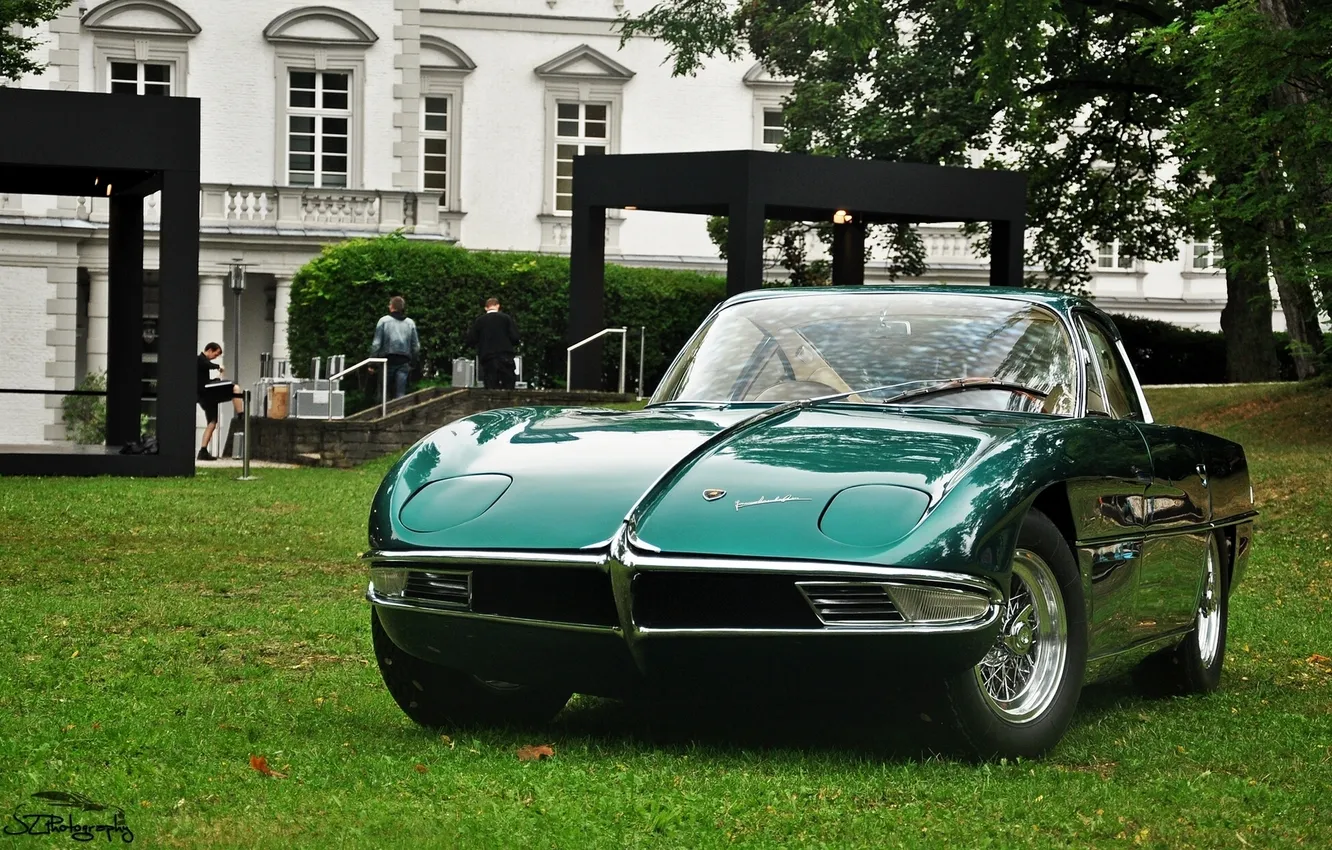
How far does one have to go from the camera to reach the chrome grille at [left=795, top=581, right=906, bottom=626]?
492cm

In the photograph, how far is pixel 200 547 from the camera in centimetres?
1259

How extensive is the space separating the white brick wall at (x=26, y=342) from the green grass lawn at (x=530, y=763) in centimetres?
3228

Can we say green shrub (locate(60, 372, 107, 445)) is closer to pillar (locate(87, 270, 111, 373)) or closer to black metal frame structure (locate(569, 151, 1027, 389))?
pillar (locate(87, 270, 111, 373))

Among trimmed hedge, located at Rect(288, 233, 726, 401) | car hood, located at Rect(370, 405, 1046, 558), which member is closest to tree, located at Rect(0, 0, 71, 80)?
trimmed hedge, located at Rect(288, 233, 726, 401)

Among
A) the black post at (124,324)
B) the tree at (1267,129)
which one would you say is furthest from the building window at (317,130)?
the tree at (1267,129)

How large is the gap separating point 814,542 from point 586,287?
21170 millimetres

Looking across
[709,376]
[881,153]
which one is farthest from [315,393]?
[709,376]

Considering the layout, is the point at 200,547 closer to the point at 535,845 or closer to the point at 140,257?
the point at 535,845

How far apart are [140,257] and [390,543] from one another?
18726 millimetres

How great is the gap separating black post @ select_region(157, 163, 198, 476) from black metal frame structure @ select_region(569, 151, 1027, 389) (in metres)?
5.81

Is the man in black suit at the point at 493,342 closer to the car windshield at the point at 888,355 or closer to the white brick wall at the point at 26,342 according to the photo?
the white brick wall at the point at 26,342

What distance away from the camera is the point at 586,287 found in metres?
25.9

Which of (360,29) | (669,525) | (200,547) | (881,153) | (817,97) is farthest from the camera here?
(360,29)

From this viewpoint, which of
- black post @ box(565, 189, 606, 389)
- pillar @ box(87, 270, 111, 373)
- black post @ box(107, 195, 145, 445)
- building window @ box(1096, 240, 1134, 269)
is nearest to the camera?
black post @ box(107, 195, 145, 445)
